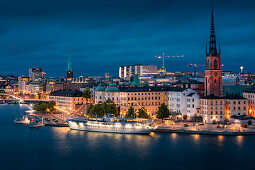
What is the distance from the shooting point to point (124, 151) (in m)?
42.2

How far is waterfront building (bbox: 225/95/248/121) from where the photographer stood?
189ft

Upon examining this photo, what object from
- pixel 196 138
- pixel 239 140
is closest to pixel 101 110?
pixel 196 138

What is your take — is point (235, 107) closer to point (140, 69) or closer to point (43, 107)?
point (43, 107)

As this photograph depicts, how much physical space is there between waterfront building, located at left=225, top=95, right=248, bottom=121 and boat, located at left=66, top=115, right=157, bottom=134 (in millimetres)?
11683

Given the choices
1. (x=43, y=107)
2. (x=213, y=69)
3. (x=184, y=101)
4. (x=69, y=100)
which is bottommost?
(x=43, y=107)

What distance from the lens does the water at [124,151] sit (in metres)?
37.4

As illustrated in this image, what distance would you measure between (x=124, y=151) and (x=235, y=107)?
2211 cm

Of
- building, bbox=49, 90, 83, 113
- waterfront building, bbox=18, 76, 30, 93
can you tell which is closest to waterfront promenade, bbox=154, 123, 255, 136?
building, bbox=49, 90, 83, 113

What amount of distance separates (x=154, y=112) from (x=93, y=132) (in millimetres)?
18422

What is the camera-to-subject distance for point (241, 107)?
58.2m

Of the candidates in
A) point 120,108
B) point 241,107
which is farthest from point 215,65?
point 120,108

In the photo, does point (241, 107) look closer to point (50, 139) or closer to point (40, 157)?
point (50, 139)

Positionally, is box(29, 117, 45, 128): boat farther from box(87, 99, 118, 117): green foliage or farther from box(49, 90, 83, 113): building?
box(49, 90, 83, 113): building

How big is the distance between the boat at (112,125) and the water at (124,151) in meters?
1.80
